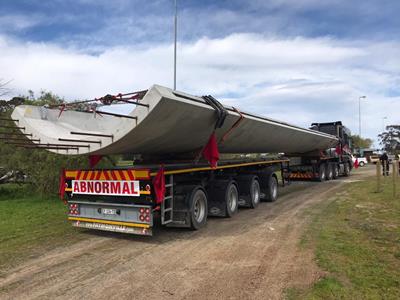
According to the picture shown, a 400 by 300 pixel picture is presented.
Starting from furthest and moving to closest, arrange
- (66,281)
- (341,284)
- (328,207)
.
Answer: (328,207)
(66,281)
(341,284)

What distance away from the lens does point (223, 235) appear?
7.70 meters

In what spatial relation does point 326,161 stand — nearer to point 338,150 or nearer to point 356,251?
point 338,150

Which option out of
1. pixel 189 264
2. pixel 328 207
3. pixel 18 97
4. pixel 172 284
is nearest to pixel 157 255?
pixel 189 264

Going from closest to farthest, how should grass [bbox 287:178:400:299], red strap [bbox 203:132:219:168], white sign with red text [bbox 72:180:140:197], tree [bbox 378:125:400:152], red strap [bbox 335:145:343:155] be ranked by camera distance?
1. grass [bbox 287:178:400:299]
2. white sign with red text [bbox 72:180:140:197]
3. red strap [bbox 203:132:219:168]
4. red strap [bbox 335:145:343:155]
5. tree [bbox 378:125:400:152]

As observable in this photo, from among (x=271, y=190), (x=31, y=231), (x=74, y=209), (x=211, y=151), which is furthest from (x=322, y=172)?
(x=31, y=231)

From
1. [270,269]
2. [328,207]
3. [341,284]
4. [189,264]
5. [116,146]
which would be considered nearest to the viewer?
[341,284]

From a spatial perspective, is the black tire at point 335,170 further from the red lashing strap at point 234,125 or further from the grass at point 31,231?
the grass at point 31,231

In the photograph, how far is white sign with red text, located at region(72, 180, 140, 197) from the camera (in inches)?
279

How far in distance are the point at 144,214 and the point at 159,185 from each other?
0.62 metres

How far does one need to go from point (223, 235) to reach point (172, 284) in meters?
2.92

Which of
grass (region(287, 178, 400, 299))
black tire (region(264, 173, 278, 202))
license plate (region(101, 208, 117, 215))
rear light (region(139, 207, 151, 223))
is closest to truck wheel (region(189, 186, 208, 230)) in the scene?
rear light (region(139, 207, 151, 223))

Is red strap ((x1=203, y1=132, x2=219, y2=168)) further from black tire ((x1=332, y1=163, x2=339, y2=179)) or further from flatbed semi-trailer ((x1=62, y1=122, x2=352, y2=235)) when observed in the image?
black tire ((x1=332, y1=163, x2=339, y2=179))

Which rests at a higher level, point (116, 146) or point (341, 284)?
point (116, 146)

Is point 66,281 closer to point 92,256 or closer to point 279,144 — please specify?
point 92,256
